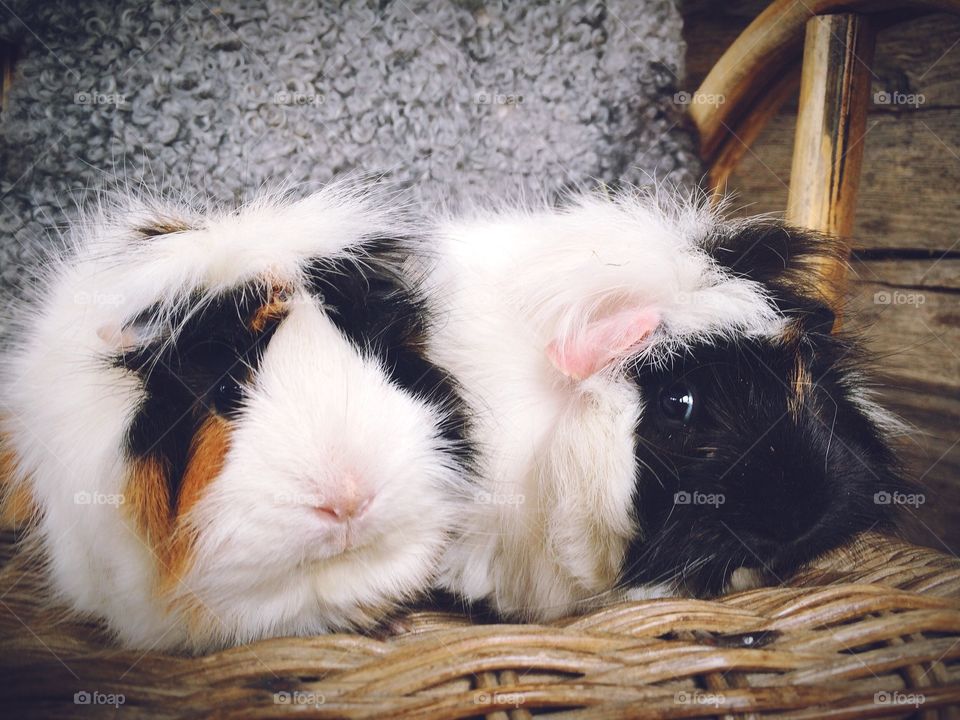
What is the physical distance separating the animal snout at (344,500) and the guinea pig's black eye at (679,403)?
0.43 m

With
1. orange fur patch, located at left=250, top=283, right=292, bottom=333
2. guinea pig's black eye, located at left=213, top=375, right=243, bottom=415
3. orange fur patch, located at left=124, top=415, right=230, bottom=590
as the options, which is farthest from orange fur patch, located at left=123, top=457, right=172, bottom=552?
orange fur patch, located at left=250, top=283, right=292, bottom=333

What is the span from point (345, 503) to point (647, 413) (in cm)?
43

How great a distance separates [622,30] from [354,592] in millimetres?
1481

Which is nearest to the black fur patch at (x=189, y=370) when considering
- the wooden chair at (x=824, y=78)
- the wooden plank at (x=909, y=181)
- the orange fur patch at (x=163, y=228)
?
the orange fur patch at (x=163, y=228)

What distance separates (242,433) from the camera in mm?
910

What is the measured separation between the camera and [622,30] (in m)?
1.85

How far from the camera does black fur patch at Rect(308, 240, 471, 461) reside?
102 cm

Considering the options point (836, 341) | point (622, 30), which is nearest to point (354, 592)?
point (836, 341)

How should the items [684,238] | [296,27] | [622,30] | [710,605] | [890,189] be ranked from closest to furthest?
[710,605], [684,238], [296,27], [622,30], [890,189]

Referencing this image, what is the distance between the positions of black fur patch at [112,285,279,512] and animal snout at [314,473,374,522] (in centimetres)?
18

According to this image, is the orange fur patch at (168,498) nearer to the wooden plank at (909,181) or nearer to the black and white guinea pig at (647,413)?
the black and white guinea pig at (647,413)

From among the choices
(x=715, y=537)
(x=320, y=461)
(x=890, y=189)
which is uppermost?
(x=890, y=189)

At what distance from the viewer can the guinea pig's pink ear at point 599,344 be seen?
1.03 metres

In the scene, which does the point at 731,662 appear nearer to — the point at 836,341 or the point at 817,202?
the point at 836,341
